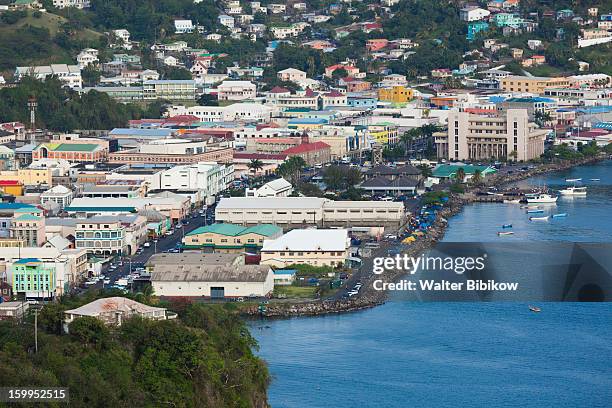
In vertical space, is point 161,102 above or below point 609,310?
above

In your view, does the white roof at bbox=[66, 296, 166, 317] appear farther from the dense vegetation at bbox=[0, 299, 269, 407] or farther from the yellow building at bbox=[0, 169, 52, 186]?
the yellow building at bbox=[0, 169, 52, 186]

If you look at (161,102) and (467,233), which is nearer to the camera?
(467,233)

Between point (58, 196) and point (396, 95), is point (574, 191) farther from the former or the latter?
point (396, 95)

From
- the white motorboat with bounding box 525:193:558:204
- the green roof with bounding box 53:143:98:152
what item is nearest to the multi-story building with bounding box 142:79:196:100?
Result: the green roof with bounding box 53:143:98:152

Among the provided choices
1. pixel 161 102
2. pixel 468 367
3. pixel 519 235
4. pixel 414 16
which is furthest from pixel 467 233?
pixel 414 16

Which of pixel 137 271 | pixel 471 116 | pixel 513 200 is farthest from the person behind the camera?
pixel 471 116

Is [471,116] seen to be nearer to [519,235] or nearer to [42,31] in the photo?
[519,235]

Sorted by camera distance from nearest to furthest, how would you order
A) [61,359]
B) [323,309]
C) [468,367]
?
[61,359] < [468,367] < [323,309]
